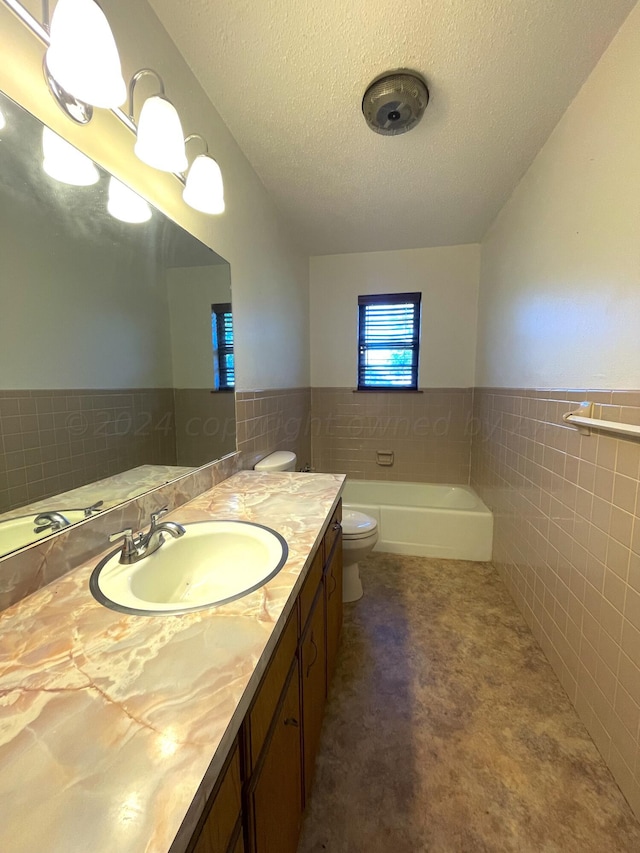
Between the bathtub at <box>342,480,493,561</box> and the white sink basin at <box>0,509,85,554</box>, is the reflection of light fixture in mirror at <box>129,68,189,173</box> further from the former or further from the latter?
the bathtub at <box>342,480,493,561</box>

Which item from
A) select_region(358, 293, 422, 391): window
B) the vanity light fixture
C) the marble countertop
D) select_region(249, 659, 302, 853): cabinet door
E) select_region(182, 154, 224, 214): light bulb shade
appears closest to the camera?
the marble countertop

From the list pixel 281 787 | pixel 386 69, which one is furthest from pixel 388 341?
pixel 281 787

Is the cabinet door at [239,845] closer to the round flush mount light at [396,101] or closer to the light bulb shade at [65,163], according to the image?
the light bulb shade at [65,163]

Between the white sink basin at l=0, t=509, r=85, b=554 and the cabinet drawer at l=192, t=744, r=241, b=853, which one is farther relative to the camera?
the white sink basin at l=0, t=509, r=85, b=554

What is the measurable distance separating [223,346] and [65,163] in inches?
33.4

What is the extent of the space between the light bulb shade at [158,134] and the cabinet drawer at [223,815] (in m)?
1.46

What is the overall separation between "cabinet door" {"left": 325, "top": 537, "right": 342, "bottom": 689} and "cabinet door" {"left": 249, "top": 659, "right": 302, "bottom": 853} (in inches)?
16.8

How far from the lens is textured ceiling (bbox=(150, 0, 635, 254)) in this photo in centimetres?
111

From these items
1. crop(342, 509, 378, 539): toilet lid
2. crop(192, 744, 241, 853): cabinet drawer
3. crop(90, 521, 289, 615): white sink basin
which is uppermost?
crop(90, 521, 289, 615): white sink basin

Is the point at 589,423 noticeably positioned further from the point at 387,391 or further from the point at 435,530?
the point at 387,391

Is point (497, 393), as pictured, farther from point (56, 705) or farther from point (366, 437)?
point (56, 705)

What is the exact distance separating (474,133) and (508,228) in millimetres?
781

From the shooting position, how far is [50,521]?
32.7 inches

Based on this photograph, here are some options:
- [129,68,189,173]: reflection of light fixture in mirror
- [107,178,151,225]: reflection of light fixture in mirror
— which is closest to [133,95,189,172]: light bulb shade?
[129,68,189,173]: reflection of light fixture in mirror
